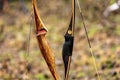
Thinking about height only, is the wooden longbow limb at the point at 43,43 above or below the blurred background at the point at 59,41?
above

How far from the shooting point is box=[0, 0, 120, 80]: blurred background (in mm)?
3113

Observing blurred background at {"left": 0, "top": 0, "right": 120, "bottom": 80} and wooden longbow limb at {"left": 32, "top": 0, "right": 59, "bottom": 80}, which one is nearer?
wooden longbow limb at {"left": 32, "top": 0, "right": 59, "bottom": 80}

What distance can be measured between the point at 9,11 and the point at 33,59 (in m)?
2.82

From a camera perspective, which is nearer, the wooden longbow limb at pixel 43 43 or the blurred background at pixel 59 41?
the wooden longbow limb at pixel 43 43

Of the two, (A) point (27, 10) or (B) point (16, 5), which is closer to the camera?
(A) point (27, 10)

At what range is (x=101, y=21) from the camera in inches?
189

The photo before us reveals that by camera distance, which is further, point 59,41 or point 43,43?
point 59,41

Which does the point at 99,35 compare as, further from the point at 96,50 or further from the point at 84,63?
the point at 84,63

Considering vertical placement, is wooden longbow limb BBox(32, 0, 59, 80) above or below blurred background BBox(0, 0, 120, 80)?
above

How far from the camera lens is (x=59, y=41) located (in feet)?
15.4

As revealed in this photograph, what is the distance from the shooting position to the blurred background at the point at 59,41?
3.11 metres

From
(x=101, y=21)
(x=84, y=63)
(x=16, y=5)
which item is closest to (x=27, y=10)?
(x=16, y=5)

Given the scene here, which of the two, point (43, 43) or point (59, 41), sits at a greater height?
point (43, 43)

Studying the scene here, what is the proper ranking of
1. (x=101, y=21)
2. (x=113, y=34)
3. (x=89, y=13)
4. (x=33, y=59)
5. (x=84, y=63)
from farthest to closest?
(x=89, y=13), (x=101, y=21), (x=113, y=34), (x=33, y=59), (x=84, y=63)
